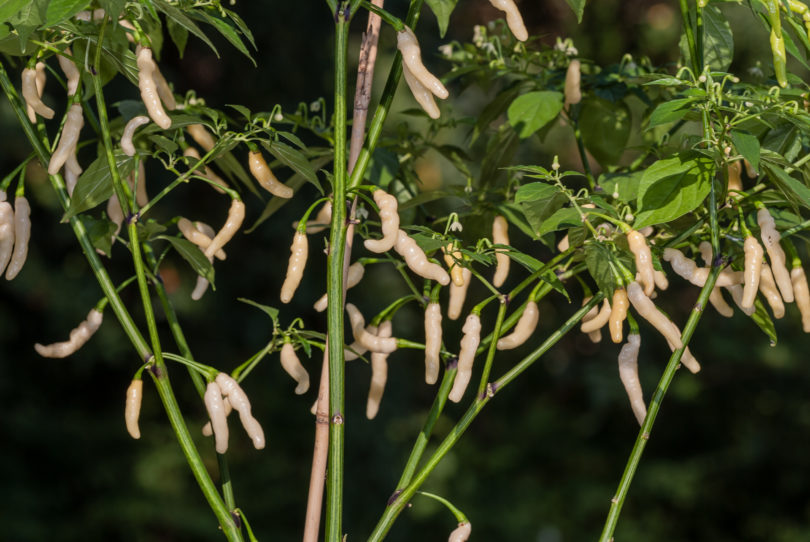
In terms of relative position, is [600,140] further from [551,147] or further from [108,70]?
[551,147]

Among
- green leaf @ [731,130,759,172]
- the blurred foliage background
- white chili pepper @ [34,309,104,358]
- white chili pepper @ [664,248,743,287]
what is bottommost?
the blurred foliage background

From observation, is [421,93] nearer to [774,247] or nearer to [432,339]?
[432,339]

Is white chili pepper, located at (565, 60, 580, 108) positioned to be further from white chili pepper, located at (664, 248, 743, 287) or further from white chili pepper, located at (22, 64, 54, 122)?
white chili pepper, located at (22, 64, 54, 122)

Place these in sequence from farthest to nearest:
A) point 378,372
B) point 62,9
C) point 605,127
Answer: point 605,127 → point 378,372 → point 62,9

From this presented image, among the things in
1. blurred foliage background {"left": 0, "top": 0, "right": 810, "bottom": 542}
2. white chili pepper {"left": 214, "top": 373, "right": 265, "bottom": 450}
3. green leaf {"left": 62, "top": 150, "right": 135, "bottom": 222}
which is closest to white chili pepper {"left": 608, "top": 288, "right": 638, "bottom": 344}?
white chili pepper {"left": 214, "top": 373, "right": 265, "bottom": 450}

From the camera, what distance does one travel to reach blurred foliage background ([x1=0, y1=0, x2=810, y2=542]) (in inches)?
109

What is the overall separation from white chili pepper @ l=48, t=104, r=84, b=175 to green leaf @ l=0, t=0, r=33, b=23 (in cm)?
9

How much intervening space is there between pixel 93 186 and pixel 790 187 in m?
0.45

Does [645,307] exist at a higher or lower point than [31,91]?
lower

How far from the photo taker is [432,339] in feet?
1.92

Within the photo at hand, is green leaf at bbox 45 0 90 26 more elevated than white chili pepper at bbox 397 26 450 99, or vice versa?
green leaf at bbox 45 0 90 26

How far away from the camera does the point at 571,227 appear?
646 millimetres

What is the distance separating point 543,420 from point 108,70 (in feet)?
11.7

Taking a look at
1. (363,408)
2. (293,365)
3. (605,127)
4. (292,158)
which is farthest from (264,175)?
(363,408)
